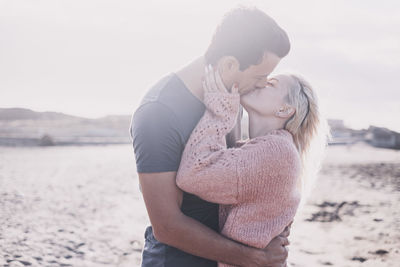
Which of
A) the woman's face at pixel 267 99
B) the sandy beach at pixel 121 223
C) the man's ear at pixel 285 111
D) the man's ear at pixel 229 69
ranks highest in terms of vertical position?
the man's ear at pixel 229 69

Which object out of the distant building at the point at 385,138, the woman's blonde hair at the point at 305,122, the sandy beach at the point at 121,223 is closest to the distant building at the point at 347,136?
the distant building at the point at 385,138

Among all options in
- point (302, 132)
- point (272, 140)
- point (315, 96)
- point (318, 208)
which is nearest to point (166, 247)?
A: point (272, 140)

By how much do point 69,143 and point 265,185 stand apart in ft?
109

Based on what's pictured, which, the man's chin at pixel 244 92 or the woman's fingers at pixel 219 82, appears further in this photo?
the man's chin at pixel 244 92

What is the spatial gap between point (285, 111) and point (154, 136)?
848 millimetres

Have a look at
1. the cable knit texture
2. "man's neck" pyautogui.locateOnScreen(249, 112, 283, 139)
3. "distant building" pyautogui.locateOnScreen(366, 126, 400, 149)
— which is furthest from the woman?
"distant building" pyautogui.locateOnScreen(366, 126, 400, 149)

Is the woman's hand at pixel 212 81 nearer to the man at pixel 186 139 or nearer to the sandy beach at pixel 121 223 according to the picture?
the man at pixel 186 139

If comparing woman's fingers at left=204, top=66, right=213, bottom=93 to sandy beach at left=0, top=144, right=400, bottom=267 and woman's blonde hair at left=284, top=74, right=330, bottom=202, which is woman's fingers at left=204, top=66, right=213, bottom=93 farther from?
sandy beach at left=0, top=144, right=400, bottom=267

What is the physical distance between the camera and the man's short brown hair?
75.3 inches

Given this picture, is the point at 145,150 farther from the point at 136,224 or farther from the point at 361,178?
the point at 361,178

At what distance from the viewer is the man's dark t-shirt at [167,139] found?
179 centimetres

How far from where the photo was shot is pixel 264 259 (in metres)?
1.98

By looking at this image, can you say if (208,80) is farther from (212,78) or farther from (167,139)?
(167,139)

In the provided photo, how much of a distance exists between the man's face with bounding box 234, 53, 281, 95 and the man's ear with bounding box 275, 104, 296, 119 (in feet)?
0.60
